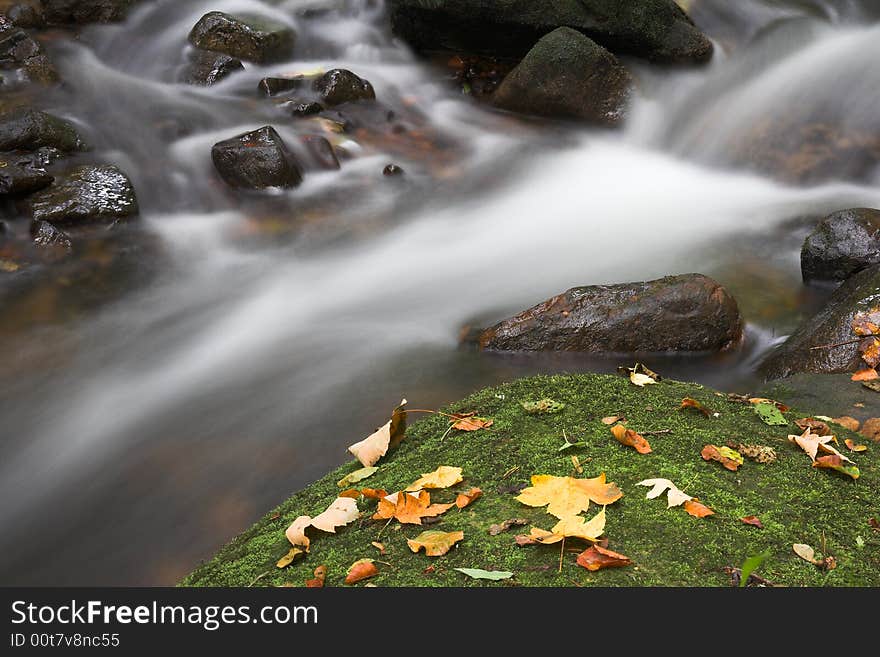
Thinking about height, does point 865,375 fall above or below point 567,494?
below

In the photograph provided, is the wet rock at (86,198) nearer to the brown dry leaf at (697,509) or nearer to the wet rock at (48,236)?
the wet rock at (48,236)

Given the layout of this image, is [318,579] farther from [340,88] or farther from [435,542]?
[340,88]

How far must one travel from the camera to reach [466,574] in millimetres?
2037

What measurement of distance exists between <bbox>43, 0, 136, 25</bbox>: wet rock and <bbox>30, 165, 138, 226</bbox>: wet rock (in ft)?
13.8

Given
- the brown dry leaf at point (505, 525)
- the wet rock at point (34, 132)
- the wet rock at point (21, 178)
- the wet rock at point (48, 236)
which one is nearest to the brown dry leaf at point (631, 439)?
the brown dry leaf at point (505, 525)

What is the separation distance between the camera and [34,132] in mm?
7520

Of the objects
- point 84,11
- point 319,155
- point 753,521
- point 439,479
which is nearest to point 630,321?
point 439,479

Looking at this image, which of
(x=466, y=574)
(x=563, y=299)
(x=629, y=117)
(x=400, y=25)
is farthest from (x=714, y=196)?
(x=466, y=574)

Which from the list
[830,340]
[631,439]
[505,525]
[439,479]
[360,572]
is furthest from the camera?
[830,340]

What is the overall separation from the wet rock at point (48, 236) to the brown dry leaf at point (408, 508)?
5.11m

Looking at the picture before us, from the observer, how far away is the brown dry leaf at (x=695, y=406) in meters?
3.12

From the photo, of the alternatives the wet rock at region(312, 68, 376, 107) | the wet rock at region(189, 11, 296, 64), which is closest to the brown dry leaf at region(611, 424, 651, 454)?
the wet rock at region(312, 68, 376, 107)

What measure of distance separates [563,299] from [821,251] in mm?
2232

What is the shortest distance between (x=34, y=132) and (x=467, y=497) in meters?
6.79
